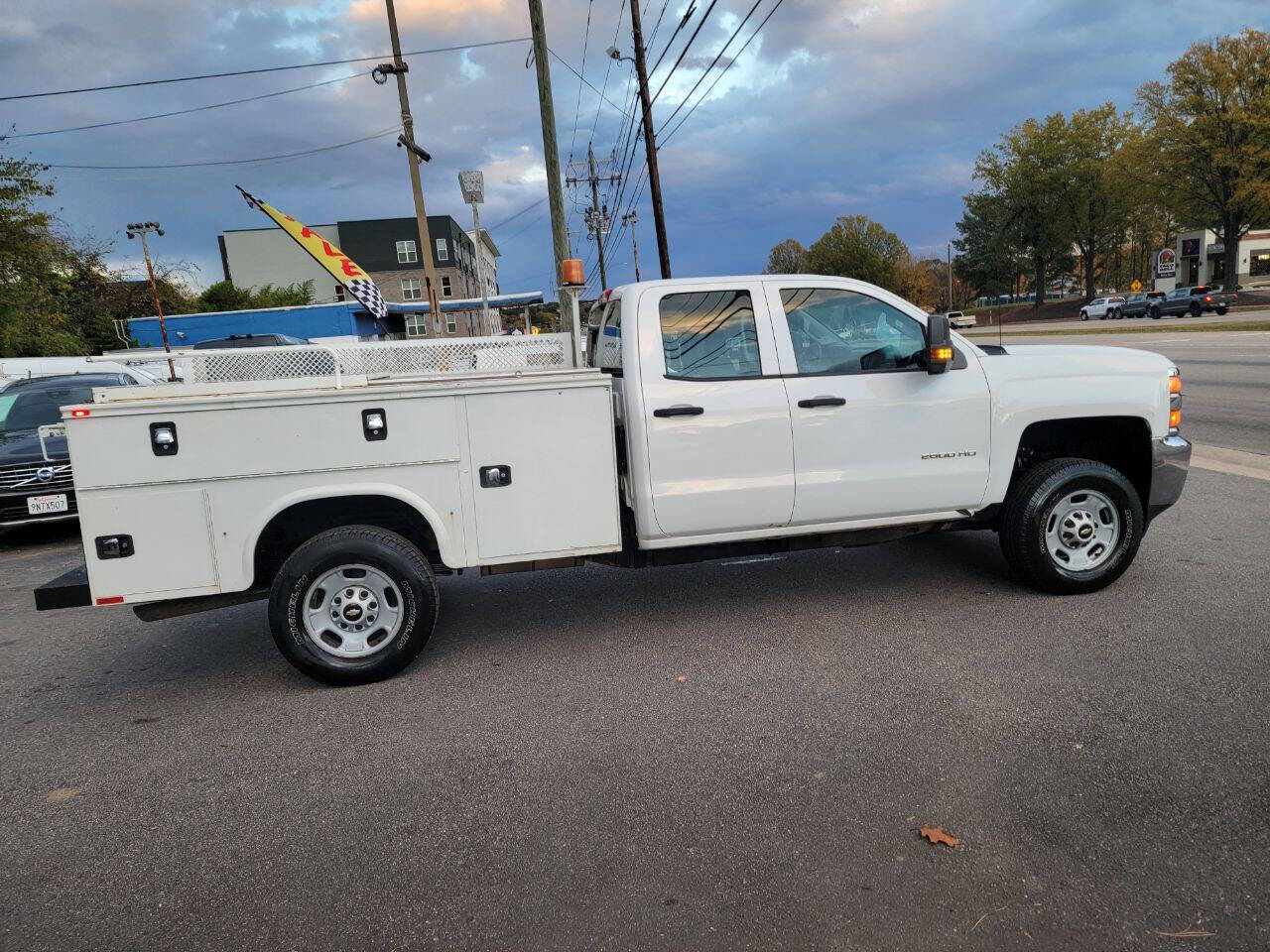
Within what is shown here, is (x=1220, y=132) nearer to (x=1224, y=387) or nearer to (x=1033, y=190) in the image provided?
(x=1033, y=190)

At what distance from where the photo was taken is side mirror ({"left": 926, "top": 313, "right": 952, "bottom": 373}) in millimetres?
4598

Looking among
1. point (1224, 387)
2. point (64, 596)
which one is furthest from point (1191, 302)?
point (64, 596)

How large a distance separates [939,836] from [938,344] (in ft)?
8.91

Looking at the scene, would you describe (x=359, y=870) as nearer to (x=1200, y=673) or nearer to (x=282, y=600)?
(x=282, y=600)

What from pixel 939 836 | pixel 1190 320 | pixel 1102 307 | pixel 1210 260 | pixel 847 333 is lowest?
pixel 939 836

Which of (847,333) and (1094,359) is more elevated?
(847,333)

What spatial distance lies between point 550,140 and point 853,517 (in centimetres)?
1342

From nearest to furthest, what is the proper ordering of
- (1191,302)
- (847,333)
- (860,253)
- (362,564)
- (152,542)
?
(152,542) < (362,564) < (847,333) < (1191,302) < (860,253)

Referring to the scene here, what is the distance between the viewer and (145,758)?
380 centimetres

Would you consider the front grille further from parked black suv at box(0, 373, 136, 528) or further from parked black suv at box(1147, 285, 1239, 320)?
parked black suv at box(1147, 285, 1239, 320)

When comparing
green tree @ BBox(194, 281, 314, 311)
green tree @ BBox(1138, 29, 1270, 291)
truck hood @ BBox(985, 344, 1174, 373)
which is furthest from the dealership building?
truck hood @ BBox(985, 344, 1174, 373)

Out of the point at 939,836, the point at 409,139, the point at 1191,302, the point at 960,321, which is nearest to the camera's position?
the point at 939,836

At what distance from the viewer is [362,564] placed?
4301mm

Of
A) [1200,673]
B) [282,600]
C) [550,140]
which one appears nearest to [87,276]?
[550,140]
